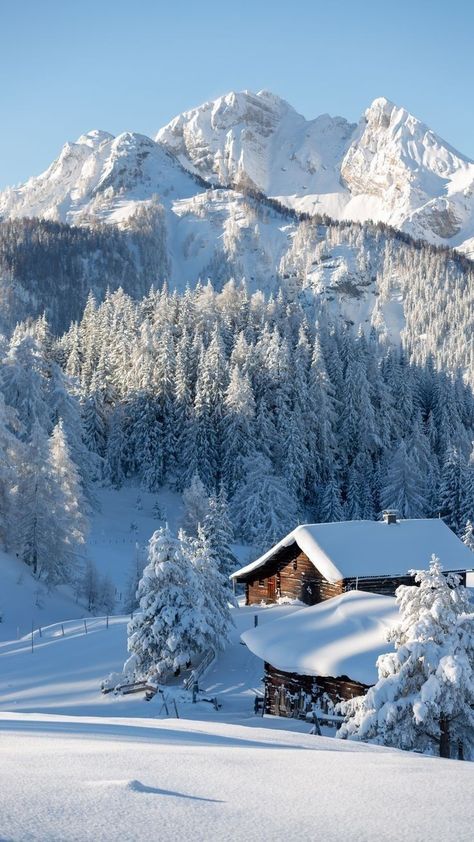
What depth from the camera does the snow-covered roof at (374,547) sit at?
104 feet

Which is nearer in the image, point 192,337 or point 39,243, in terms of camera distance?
point 192,337

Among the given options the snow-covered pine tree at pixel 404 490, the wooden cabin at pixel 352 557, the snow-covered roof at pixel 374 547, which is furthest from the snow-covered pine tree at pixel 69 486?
the snow-covered pine tree at pixel 404 490

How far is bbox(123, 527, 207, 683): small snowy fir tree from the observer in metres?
24.8

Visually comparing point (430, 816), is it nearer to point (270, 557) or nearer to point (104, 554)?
point (270, 557)

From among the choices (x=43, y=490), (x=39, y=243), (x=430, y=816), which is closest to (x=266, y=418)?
(x=43, y=490)

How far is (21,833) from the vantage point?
4785 millimetres

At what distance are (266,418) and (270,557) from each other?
3988cm

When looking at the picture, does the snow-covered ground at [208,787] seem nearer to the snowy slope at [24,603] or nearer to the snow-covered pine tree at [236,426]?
the snowy slope at [24,603]

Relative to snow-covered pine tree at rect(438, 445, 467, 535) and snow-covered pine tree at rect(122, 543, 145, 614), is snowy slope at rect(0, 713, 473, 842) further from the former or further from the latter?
snow-covered pine tree at rect(438, 445, 467, 535)

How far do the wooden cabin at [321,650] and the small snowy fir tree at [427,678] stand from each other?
16.1 ft

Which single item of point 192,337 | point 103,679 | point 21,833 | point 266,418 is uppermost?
point 192,337

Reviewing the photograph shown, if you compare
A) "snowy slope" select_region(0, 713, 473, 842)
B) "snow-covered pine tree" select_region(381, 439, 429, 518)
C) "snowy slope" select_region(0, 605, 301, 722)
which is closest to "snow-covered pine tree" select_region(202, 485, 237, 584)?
"snowy slope" select_region(0, 605, 301, 722)

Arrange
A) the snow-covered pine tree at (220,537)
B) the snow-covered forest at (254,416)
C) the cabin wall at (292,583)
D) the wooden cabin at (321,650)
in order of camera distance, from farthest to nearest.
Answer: the snow-covered forest at (254,416) → the snow-covered pine tree at (220,537) → the cabin wall at (292,583) → the wooden cabin at (321,650)

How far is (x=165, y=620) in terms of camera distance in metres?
25.0
